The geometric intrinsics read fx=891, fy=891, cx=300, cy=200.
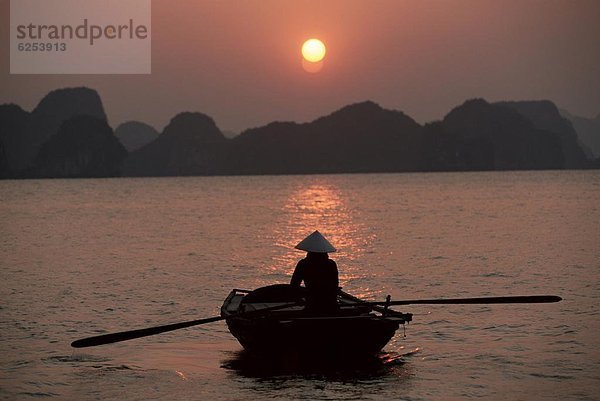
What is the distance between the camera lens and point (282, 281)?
32812mm

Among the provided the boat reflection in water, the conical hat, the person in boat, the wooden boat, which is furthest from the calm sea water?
the conical hat

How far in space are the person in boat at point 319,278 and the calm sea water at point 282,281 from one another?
3.87 ft

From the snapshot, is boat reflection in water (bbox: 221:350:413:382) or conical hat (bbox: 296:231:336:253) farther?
conical hat (bbox: 296:231:336:253)

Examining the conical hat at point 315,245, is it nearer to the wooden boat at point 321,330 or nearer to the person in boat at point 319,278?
the person in boat at point 319,278

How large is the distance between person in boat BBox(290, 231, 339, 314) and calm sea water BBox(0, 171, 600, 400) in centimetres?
118

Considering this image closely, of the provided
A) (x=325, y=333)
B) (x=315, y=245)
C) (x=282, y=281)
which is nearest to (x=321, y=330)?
(x=325, y=333)

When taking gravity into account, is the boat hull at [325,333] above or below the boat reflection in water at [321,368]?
above

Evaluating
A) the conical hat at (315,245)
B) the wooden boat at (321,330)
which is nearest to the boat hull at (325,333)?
the wooden boat at (321,330)

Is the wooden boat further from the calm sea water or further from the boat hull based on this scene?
the calm sea water

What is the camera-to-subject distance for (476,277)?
32969 millimetres

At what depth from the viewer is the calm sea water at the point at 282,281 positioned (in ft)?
51.7

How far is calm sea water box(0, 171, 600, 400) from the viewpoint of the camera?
15.8 metres

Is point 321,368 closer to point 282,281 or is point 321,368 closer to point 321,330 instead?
point 321,330

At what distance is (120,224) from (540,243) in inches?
1386
